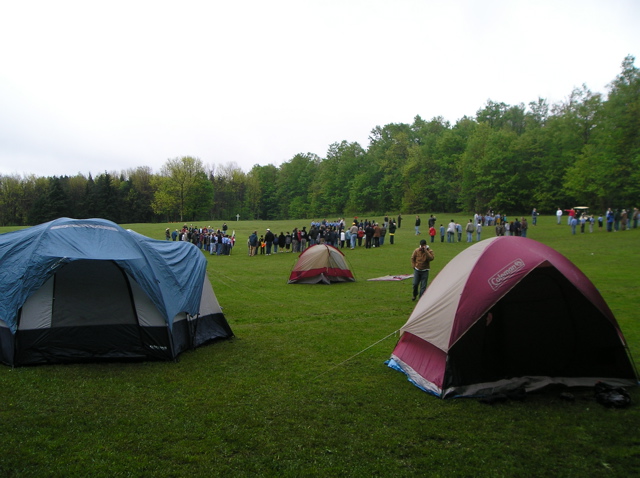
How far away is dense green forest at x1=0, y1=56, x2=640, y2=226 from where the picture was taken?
47656mm

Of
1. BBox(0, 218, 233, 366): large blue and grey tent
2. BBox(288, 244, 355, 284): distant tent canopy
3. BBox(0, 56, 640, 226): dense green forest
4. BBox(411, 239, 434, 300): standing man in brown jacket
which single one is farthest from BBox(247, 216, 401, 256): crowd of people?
BBox(0, 56, 640, 226): dense green forest

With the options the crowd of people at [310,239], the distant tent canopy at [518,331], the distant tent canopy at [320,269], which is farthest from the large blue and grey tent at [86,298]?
the crowd of people at [310,239]

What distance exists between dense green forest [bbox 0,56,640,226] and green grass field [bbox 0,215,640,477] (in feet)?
149

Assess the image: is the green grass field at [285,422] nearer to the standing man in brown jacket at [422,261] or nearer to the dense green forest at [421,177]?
the standing man in brown jacket at [422,261]

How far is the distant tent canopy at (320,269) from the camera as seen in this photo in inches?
696

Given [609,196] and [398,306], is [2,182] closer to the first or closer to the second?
[398,306]

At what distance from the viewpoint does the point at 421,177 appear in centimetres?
7431

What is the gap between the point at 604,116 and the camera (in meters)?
47.8

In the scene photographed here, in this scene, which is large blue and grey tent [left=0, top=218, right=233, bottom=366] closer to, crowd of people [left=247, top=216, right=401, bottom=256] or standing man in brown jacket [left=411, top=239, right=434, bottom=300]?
standing man in brown jacket [left=411, top=239, right=434, bottom=300]

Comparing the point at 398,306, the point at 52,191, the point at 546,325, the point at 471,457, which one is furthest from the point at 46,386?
the point at 52,191

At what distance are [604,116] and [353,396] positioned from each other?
5392cm

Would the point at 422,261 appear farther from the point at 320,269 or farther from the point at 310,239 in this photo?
the point at 310,239

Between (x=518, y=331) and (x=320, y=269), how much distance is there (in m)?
11.6

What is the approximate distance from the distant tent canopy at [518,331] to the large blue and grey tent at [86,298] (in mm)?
4440
